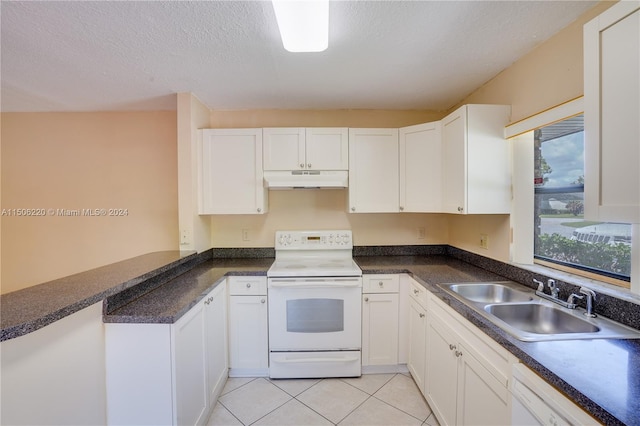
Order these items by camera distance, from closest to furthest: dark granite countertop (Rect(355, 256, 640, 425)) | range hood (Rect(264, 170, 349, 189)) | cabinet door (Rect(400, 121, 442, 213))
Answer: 1. dark granite countertop (Rect(355, 256, 640, 425))
2. cabinet door (Rect(400, 121, 442, 213))
3. range hood (Rect(264, 170, 349, 189))

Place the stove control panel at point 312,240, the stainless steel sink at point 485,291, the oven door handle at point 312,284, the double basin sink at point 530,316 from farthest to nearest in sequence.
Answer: the stove control panel at point 312,240, the oven door handle at point 312,284, the stainless steel sink at point 485,291, the double basin sink at point 530,316

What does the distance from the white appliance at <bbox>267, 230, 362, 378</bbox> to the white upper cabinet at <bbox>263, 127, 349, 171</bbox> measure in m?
0.96

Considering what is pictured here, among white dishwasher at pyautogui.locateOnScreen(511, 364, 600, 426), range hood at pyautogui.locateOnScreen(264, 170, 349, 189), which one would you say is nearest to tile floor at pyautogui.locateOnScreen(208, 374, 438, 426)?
white dishwasher at pyautogui.locateOnScreen(511, 364, 600, 426)

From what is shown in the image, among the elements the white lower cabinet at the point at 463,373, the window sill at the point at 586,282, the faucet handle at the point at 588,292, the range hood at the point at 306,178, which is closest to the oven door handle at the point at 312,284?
the white lower cabinet at the point at 463,373

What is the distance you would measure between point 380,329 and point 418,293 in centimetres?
49

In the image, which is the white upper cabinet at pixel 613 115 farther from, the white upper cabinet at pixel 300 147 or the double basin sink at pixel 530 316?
the white upper cabinet at pixel 300 147

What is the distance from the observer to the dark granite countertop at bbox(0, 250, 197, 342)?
2.82 ft

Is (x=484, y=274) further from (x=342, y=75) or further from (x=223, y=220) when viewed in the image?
(x=223, y=220)

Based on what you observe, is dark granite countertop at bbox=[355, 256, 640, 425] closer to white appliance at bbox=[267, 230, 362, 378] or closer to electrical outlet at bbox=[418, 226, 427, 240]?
white appliance at bbox=[267, 230, 362, 378]

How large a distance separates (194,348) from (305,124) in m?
2.15

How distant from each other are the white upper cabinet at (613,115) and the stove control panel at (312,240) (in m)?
1.83

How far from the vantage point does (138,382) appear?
4.16 ft

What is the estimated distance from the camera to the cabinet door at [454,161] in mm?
1818

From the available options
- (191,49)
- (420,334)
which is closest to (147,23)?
(191,49)
